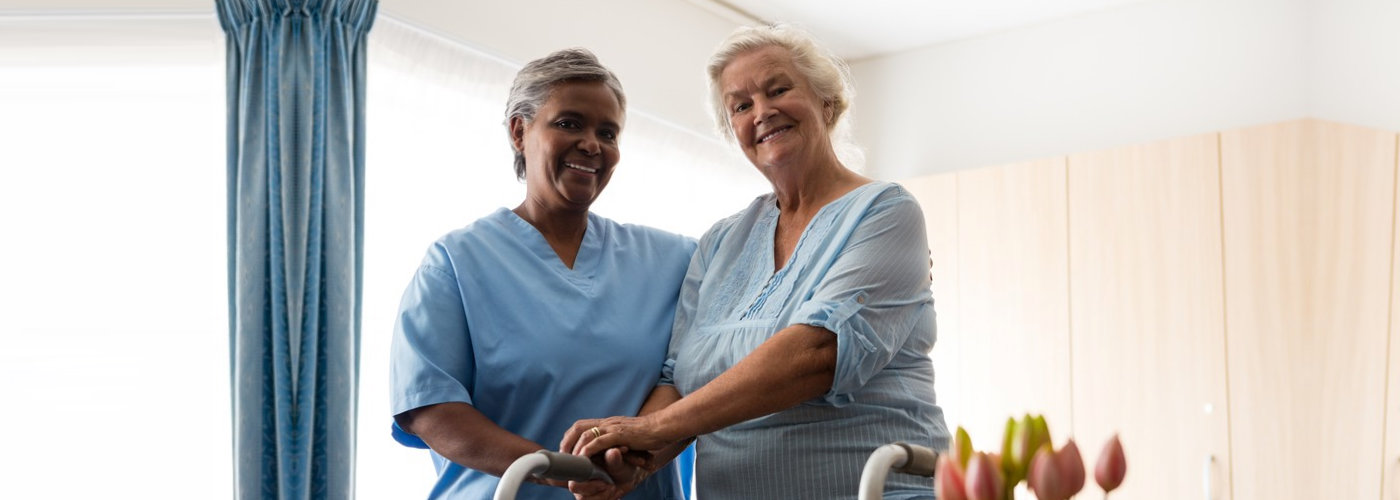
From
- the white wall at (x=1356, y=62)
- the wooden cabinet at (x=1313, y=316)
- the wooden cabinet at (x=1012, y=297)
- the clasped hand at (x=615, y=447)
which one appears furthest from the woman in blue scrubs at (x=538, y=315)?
A: the white wall at (x=1356, y=62)

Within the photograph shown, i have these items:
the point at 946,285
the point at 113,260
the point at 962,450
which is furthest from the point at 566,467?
the point at 946,285

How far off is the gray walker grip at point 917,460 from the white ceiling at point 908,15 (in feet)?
11.3

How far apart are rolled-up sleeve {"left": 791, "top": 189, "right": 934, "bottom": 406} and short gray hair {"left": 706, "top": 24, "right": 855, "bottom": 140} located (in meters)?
0.29

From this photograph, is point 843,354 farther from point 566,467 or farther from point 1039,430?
point 1039,430

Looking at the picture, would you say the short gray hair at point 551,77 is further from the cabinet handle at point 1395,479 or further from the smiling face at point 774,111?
the cabinet handle at point 1395,479

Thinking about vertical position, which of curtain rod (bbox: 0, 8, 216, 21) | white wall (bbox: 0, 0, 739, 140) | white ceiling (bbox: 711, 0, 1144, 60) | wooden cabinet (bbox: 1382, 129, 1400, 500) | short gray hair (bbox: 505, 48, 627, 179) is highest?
white ceiling (bbox: 711, 0, 1144, 60)

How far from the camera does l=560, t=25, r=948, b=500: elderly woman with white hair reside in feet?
4.86

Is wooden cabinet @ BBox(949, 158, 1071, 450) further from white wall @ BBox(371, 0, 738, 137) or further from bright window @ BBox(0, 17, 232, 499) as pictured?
bright window @ BBox(0, 17, 232, 499)

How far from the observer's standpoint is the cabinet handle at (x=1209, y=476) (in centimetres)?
343

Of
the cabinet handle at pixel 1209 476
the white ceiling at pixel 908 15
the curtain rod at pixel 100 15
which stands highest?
the white ceiling at pixel 908 15

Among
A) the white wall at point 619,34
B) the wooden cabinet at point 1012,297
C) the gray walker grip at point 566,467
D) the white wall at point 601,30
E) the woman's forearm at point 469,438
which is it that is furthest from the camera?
the wooden cabinet at point 1012,297

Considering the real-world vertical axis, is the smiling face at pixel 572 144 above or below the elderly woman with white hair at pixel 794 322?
above

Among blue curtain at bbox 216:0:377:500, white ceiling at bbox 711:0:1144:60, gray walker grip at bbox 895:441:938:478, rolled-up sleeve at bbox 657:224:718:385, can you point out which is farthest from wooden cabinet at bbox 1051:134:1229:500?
gray walker grip at bbox 895:441:938:478

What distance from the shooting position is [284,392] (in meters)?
2.66
